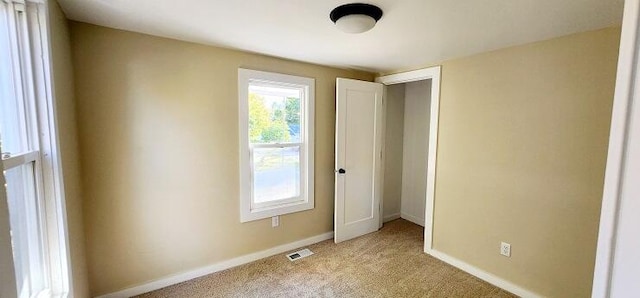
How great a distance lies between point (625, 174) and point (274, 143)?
2.55m

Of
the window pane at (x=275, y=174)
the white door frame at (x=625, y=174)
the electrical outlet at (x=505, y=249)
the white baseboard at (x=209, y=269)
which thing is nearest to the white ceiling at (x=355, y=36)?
the window pane at (x=275, y=174)

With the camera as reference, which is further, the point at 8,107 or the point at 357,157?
the point at 357,157

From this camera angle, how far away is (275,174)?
2875 millimetres

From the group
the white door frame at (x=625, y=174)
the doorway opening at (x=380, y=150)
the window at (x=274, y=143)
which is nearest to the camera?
the white door frame at (x=625, y=174)

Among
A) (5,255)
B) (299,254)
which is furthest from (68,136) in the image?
(299,254)

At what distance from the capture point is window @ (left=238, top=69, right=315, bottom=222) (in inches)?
101

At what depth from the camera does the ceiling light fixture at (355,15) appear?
1521 mm

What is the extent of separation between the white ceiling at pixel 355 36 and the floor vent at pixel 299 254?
2.08 m

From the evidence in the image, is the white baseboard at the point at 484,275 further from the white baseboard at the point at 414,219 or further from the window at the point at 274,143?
the window at the point at 274,143

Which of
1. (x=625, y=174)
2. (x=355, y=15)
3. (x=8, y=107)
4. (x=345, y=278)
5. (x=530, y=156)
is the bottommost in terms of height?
(x=345, y=278)

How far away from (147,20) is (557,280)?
11.7 ft

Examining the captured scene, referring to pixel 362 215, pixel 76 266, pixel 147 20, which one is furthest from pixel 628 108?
pixel 362 215

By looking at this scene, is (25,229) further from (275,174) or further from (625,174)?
(625,174)

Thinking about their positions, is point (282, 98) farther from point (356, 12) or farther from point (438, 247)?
point (438, 247)
